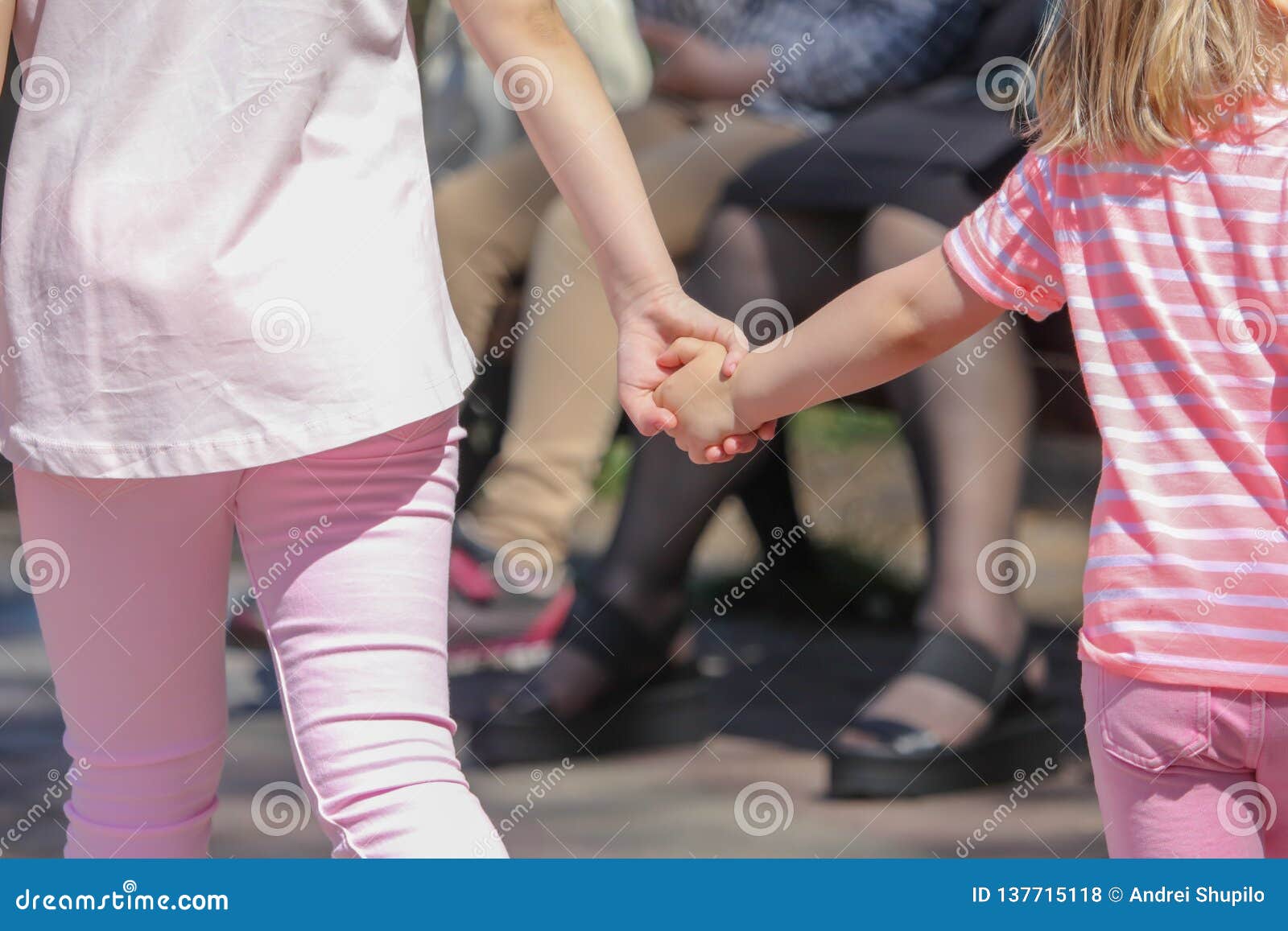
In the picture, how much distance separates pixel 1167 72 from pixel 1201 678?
0.46 m

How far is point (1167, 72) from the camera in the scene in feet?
4.04

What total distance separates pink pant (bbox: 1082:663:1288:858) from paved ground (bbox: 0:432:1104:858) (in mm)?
1222

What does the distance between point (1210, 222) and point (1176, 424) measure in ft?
0.51

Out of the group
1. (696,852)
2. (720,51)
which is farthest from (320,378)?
(720,51)

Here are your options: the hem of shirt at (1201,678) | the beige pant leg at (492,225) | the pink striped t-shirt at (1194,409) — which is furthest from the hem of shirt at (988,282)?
the beige pant leg at (492,225)

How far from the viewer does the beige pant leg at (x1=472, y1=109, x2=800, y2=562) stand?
3.08 metres

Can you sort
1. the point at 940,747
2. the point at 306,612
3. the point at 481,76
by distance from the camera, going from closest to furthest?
the point at 306,612 < the point at 940,747 < the point at 481,76

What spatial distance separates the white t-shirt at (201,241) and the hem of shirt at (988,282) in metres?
0.48

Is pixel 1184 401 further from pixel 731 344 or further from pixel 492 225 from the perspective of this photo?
pixel 492 225

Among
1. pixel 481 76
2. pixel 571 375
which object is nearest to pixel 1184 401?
pixel 571 375

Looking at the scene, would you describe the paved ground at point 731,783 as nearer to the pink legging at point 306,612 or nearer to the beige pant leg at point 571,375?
the beige pant leg at point 571,375

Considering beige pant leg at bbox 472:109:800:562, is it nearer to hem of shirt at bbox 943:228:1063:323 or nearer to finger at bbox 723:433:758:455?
finger at bbox 723:433:758:455

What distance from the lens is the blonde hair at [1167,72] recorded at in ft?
4.01

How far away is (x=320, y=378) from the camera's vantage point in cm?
125
